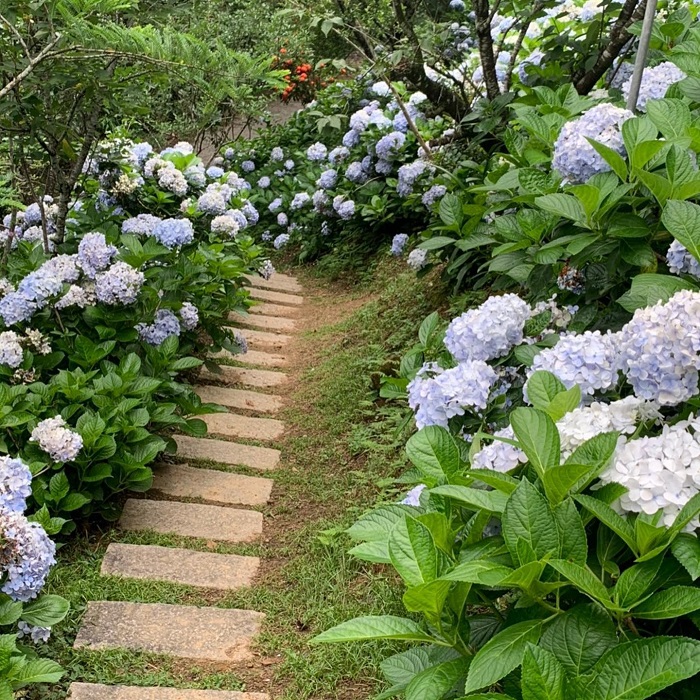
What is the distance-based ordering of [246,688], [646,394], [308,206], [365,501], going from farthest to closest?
[308,206]
[365,501]
[246,688]
[646,394]

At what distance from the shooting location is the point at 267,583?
291 centimetres

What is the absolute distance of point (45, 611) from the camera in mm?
2225

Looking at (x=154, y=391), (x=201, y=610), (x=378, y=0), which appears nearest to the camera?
(x=201, y=610)

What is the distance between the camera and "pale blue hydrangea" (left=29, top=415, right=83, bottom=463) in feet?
9.28

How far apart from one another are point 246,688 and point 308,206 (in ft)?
19.0

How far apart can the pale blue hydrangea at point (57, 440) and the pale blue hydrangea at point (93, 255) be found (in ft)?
3.10

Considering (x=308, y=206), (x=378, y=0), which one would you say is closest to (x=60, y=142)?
(x=378, y=0)

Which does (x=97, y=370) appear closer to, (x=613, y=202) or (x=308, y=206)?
(x=613, y=202)

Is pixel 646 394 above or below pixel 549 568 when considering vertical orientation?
above

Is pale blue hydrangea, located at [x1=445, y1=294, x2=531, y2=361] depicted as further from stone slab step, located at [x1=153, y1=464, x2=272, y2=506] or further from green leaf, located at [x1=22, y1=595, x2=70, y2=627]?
stone slab step, located at [x1=153, y1=464, x2=272, y2=506]

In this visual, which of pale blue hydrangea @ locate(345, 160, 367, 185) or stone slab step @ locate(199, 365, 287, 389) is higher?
pale blue hydrangea @ locate(345, 160, 367, 185)

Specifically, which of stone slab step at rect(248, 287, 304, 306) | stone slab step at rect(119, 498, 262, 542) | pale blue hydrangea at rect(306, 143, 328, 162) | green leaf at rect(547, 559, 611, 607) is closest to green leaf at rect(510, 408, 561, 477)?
green leaf at rect(547, 559, 611, 607)

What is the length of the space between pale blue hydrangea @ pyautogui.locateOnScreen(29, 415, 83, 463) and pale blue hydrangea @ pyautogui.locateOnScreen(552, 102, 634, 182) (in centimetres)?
190

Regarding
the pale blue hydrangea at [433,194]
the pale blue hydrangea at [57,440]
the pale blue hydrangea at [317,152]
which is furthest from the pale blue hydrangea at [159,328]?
the pale blue hydrangea at [317,152]
